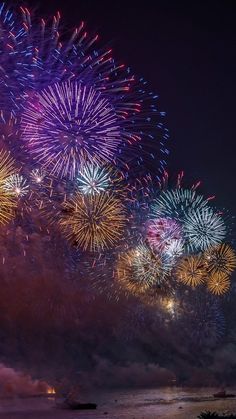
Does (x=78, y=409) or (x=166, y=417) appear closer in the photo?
(x=166, y=417)

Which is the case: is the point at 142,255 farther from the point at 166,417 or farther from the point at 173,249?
the point at 166,417

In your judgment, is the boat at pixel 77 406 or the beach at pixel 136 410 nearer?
the beach at pixel 136 410

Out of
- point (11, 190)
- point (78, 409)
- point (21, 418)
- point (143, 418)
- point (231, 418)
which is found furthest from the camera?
point (78, 409)

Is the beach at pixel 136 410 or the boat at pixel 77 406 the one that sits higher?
the boat at pixel 77 406

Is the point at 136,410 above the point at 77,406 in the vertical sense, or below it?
below

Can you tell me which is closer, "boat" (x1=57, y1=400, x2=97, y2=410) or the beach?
the beach

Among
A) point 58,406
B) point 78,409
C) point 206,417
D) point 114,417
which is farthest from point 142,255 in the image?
point 58,406

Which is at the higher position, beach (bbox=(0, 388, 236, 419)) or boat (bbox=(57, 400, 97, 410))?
boat (bbox=(57, 400, 97, 410))

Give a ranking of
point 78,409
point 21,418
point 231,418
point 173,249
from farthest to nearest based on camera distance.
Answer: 1. point 78,409
2. point 21,418
3. point 173,249
4. point 231,418

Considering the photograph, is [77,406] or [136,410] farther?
[77,406]

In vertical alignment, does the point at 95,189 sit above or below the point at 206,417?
above
